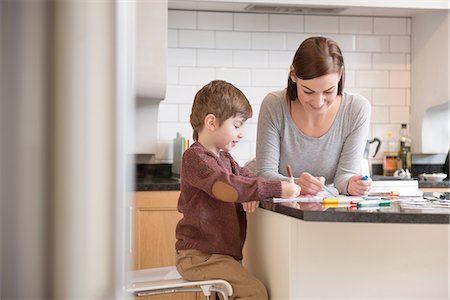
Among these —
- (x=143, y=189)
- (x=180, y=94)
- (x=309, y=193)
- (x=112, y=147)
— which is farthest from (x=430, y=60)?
(x=112, y=147)

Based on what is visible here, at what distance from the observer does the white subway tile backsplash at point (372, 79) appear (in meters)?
4.16

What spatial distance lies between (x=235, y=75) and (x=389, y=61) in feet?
3.19

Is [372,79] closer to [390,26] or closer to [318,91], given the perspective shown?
[390,26]

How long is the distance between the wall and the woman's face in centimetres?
166

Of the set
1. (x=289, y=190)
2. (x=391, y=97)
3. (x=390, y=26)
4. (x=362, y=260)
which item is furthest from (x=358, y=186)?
(x=390, y=26)

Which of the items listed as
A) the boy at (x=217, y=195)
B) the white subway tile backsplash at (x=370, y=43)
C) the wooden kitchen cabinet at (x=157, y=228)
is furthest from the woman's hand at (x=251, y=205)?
the white subway tile backsplash at (x=370, y=43)

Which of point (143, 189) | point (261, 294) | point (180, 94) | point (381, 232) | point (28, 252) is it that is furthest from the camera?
point (180, 94)

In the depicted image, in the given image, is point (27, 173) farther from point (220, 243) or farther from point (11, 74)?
point (220, 243)

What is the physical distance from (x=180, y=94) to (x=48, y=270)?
3.85 m

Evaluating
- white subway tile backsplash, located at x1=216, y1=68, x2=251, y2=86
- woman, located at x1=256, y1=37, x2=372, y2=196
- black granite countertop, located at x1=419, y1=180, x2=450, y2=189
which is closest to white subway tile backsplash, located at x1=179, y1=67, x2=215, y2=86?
white subway tile backsplash, located at x1=216, y1=68, x2=251, y2=86

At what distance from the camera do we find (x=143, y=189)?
3410mm

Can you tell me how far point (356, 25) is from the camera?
4121mm

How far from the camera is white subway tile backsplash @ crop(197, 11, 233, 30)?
396 cm

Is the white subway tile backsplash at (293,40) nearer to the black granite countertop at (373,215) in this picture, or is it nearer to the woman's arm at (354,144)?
the woman's arm at (354,144)
